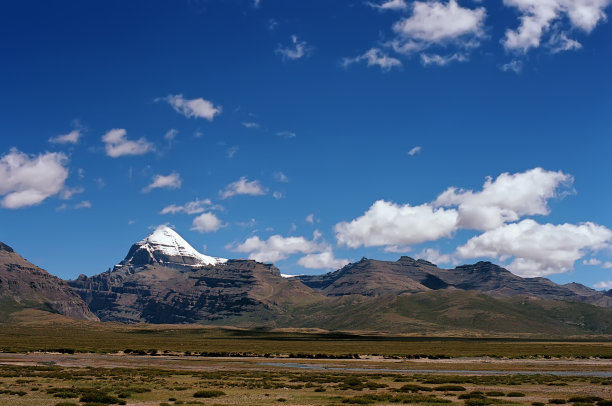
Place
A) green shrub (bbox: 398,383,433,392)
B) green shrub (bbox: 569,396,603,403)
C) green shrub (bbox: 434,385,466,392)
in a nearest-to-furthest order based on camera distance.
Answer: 1. green shrub (bbox: 569,396,603,403)
2. green shrub (bbox: 398,383,433,392)
3. green shrub (bbox: 434,385,466,392)

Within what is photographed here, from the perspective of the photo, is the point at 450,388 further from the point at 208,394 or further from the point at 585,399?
the point at 208,394

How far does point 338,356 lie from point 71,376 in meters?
93.9

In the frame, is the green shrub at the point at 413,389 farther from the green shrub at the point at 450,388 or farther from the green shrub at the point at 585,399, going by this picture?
the green shrub at the point at 585,399

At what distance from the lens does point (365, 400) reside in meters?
51.8

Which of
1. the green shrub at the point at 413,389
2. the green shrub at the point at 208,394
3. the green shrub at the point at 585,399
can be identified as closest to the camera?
the green shrub at the point at 585,399

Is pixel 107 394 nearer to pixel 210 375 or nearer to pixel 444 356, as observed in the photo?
pixel 210 375

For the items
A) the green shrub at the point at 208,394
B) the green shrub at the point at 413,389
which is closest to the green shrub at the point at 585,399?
the green shrub at the point at 413,389

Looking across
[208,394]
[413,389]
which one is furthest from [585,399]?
[208,394]

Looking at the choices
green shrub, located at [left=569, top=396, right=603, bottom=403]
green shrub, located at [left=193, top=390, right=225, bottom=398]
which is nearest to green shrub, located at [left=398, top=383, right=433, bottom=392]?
green shrub, located at [left=569, top=396, right=603, bottom=403]

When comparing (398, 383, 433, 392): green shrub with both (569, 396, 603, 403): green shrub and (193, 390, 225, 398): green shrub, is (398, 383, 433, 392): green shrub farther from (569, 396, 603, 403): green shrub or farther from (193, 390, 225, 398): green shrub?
(193, 390, 225, 398): green shrub

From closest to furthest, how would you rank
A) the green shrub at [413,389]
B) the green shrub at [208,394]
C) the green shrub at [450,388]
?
the green shrub at [208,394] < the green shrub at [413,389] < the green shrub at [450,388]

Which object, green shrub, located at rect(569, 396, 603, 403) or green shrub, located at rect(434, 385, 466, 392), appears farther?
green shrub, located at rect(434, 385, 466, 392)

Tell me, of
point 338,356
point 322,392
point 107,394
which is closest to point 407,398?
point 322,392

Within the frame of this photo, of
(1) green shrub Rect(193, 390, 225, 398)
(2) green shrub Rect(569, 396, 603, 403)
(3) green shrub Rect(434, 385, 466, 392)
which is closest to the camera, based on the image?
(2) green shrub Rect(569, 396, 603, 403)
